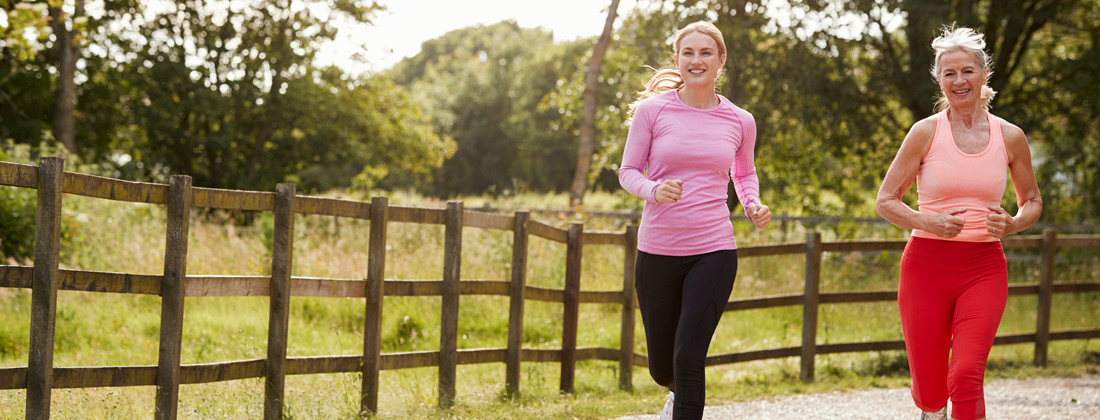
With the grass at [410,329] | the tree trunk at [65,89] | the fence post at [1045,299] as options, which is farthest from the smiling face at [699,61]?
the tree trunk at [65,89]

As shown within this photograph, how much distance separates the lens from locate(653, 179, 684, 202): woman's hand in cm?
373

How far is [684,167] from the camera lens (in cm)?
403

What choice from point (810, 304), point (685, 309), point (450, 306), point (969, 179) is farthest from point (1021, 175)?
point (810, 304)

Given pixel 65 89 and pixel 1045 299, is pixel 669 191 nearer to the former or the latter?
pixel 1045 299

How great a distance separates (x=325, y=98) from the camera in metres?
29.5

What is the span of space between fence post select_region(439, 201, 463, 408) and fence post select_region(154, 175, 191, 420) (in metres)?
1.88

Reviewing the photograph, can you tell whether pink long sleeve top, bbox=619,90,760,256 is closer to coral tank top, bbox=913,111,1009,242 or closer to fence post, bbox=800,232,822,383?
coral tank top, bbox=913,111,1009,242

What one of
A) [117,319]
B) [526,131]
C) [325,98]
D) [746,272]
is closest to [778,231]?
[746,272]

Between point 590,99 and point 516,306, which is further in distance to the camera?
point 590,99

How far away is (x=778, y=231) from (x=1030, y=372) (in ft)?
28.8

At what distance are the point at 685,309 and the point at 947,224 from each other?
1132mm

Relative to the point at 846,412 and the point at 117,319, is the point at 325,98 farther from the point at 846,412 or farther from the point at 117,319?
the point at 846,412

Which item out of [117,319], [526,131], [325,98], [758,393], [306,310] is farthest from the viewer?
[526,131]

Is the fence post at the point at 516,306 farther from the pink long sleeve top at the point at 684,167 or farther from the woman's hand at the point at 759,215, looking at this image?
the woman's hand at the point at 759,215
